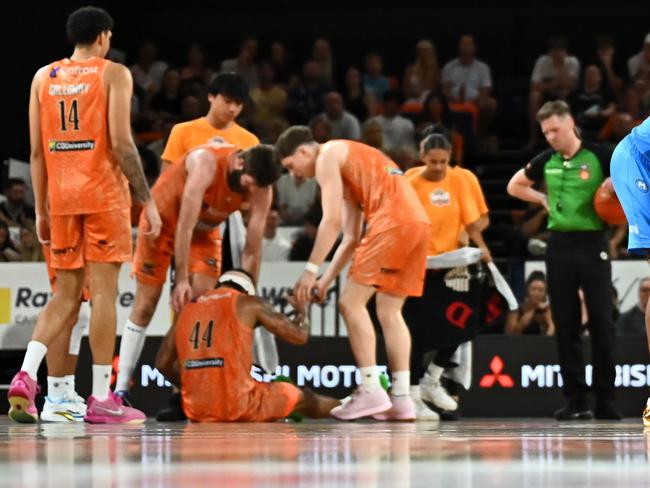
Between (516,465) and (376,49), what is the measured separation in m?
14.2

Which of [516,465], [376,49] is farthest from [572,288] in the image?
[376,49]

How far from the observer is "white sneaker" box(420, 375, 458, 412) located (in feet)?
29.4

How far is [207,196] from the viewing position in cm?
805

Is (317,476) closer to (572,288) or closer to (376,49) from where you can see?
(572,288)

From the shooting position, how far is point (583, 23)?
17.7 meters

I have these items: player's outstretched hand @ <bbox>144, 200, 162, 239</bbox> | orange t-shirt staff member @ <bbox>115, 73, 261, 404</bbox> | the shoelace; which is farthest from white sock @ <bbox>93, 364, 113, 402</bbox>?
orange t-shirt staff member @ <bbox>115, 73, 261, 404</bbox>

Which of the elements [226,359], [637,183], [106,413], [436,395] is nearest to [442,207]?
[436,395]

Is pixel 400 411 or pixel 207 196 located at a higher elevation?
pixel 207 196

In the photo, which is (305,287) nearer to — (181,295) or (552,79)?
(181,295)

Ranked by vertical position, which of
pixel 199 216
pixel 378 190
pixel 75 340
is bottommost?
pixel 75 340

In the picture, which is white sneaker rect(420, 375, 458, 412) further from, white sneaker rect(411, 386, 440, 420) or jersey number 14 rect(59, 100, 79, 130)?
jersey number 14 rect(59, 100, 79, 130)

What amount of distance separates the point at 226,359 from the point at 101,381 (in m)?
0.73

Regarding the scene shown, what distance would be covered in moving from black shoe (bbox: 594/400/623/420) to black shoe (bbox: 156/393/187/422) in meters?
2.53

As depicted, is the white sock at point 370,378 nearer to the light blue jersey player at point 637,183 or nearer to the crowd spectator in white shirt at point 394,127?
the light blue jersey player at point 637,183
